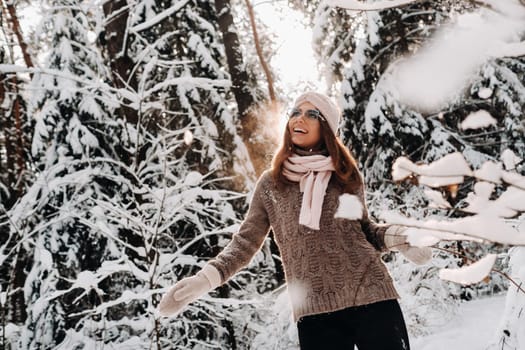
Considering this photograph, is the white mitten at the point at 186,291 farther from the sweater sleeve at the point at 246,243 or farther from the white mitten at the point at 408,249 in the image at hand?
the white mitten at the point at 408,249

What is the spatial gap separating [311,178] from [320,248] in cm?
32

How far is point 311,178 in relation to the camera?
79.8 inches

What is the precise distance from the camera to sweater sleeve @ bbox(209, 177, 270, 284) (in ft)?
6.53

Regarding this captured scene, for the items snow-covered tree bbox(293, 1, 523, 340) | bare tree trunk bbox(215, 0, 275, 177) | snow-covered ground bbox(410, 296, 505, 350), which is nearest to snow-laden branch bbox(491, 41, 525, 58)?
snow-covered ground bbox(410, 296, 505, 350)

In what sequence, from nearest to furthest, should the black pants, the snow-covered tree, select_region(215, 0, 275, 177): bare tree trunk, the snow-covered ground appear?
the black pants
the snow-covered ground
the snow-covered tree
select_region(215, 0, 275, 177): bare tree trunk

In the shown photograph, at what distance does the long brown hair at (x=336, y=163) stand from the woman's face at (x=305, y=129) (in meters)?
0.04

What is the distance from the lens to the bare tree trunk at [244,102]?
8.81 meters

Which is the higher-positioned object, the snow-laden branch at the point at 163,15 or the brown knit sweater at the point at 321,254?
the snow-laden branch at the point at 163,15

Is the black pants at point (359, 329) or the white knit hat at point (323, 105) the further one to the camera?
the white knit hat at point (323, 105)

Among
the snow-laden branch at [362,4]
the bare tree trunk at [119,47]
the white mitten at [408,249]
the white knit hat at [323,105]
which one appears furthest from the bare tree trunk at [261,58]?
the snow-laden branch at [362,4]

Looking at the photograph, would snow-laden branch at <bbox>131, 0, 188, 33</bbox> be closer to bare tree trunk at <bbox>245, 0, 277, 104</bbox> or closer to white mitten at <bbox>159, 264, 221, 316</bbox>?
white mitten at <bbox>159, 264, 221, 316</bbox>

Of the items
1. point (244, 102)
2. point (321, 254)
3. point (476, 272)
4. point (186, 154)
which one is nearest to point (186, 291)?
point (321, 254)

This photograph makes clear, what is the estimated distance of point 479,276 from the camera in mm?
633

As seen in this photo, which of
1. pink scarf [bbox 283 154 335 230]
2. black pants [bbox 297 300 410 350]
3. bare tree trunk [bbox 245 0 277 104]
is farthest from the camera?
bare tree trunk [bbox 245 0 277 104]
